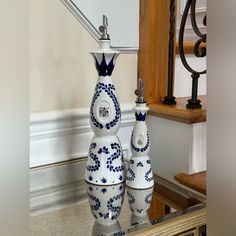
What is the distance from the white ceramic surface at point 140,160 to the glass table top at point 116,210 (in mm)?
16

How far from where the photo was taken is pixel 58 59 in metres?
0.89

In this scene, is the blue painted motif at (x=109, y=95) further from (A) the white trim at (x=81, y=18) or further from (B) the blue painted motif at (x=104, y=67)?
(A) the white trim at (x=81, y=18)

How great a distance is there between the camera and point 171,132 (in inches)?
39.0

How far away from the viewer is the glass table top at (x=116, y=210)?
22.6 inches

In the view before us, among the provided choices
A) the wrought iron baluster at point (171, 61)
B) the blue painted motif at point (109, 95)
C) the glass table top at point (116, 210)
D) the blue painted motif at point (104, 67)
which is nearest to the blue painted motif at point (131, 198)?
the glass table top at point (116, 210)

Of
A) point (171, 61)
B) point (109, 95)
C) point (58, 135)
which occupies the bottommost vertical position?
point (58, 135)

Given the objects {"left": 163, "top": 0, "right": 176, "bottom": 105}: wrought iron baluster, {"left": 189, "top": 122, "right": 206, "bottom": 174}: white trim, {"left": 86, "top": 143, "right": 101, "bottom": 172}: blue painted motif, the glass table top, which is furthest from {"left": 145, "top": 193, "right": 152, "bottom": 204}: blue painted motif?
{"left": 163, "top": 0, "right": 176, "bottom": 105}: wrought iron baluster

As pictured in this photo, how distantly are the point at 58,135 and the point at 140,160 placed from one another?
26 centimetres

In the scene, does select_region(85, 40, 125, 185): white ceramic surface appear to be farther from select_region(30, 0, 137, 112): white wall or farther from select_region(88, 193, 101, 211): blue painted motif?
select_region(30, 0, 137, 112): white wall

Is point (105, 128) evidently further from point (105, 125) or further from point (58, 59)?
point (58, 59)
